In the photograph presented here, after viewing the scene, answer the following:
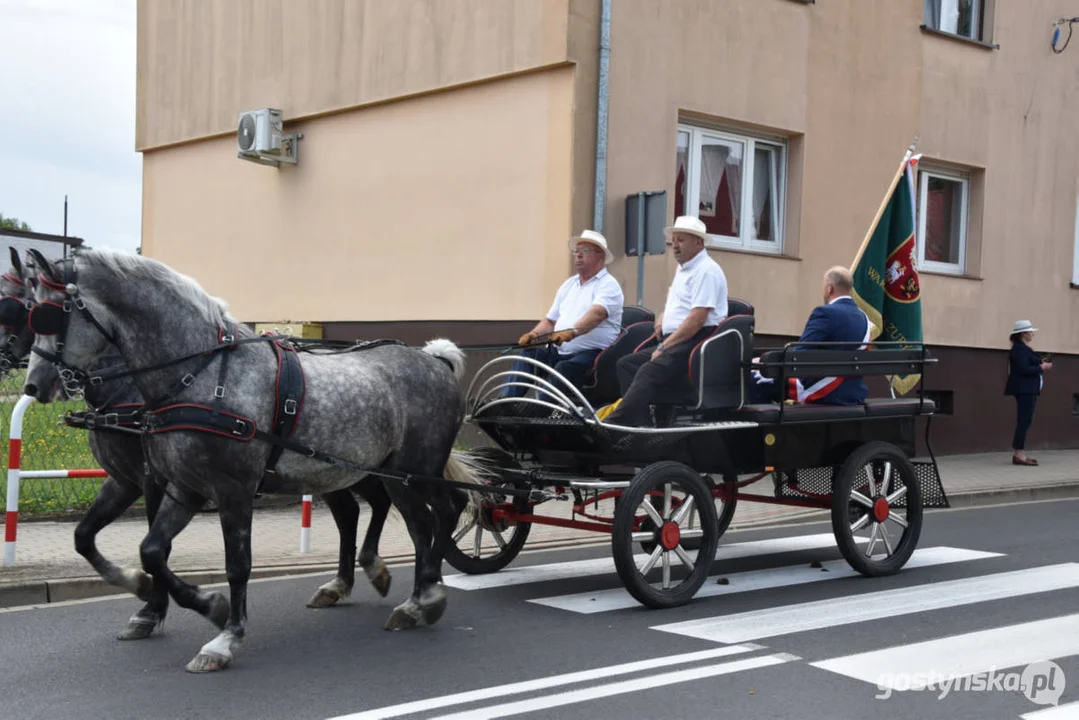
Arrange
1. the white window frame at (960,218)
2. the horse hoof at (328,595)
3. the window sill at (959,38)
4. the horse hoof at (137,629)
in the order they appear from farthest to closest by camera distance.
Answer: the white window frame at (960,218) → the window sill at (959,38) → the horse hoof at (328,595) → the horse hoof at (137,629)

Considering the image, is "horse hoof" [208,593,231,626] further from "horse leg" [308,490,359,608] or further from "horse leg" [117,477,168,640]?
"horse leg" [308,490,359,608]

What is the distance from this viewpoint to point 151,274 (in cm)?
561

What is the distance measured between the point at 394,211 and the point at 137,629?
9.04m

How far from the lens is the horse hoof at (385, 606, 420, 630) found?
20.9ft

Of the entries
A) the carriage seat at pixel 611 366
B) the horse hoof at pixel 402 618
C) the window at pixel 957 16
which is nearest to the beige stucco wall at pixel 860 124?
the window at pixel 957 16

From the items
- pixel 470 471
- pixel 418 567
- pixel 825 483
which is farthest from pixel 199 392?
pixel 825 483

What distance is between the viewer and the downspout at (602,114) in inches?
484

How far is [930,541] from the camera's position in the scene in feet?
31.2

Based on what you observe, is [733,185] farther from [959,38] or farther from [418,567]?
[418,567]

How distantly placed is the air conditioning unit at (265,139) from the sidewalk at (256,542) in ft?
21.3

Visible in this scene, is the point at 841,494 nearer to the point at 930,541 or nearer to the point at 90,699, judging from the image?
the point at 930,541

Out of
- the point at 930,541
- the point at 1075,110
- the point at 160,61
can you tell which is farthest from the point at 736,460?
the point at 160,61

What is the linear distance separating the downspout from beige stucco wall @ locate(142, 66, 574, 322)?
31cm

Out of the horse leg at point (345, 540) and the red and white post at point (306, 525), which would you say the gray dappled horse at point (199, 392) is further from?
the red and white post at point (306, 525)
